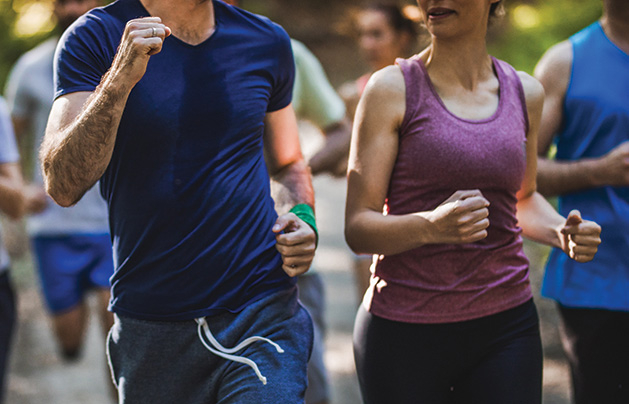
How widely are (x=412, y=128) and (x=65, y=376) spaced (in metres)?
4.41

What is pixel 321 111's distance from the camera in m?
4.84

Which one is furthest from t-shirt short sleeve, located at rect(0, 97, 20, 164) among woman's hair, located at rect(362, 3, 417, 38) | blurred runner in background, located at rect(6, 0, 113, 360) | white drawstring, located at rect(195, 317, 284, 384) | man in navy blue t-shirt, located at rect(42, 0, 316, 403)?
woman's hair, located at rect(362, 3, 417, 38)

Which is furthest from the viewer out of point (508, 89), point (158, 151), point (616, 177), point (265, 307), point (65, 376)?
point (65, 376)

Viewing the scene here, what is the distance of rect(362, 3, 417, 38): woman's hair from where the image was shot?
5883mm

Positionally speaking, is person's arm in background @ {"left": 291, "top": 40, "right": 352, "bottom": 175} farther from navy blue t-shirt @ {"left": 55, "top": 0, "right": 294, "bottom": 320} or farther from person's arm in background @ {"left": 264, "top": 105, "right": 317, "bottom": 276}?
navy blue t-shirt @ {"left": 55, "top": 0, "right": 294, "bottom": 320}

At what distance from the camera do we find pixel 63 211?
18.0ft

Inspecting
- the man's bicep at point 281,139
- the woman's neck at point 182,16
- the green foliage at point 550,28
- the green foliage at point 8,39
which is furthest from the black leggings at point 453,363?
the green foliage at point 8,39

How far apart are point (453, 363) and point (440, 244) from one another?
0.39 meters

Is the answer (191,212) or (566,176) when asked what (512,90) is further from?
(191,212)

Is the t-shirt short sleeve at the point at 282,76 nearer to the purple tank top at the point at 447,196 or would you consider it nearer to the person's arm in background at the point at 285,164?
the person's arm in background at the point at 285,164

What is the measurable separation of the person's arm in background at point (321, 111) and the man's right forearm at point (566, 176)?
1.53m

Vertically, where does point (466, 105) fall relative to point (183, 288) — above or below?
above

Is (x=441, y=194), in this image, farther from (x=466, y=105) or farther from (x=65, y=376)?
(x=65, y=376)

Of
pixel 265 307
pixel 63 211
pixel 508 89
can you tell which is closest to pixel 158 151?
pixel 265 307
